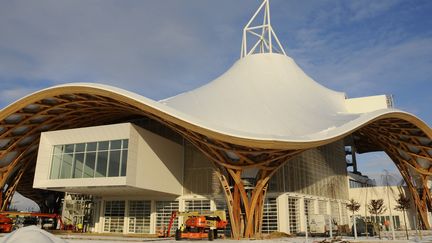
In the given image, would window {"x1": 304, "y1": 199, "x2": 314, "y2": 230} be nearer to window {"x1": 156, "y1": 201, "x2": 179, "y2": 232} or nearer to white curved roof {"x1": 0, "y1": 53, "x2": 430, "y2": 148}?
white curved roof {"x1": 0, "y1": 53, "x2": 430, "y2": 148}

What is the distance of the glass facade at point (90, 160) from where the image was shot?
94.4ft

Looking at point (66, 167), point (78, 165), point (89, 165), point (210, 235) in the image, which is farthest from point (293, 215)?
point (66, 167)

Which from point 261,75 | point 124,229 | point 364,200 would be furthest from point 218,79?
point 364,200

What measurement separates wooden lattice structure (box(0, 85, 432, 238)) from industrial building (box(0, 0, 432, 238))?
11cm

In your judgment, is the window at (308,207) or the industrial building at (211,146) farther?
the window at (308,207)

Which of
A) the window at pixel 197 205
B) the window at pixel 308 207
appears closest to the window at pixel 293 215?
the window at pixel 308 207

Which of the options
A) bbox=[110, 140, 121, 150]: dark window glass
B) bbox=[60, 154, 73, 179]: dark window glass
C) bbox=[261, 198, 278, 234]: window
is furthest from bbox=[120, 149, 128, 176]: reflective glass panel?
bbox=[261, 198, 278, 234]: window

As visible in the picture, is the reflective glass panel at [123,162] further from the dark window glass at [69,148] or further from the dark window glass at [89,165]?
the dark window glass at [69,148]

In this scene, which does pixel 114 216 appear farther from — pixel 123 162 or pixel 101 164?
pixel 123 162

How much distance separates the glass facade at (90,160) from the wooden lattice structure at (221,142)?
377cm

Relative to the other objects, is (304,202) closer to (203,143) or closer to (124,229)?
(203,143)

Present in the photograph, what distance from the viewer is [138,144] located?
29.7 meters

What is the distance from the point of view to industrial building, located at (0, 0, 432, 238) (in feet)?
88.8

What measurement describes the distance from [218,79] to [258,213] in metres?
14.3
